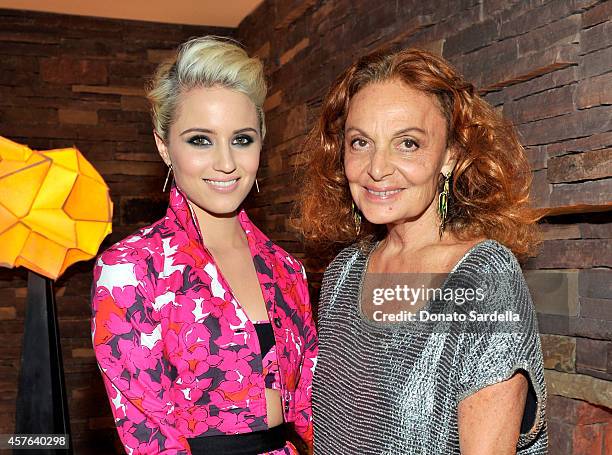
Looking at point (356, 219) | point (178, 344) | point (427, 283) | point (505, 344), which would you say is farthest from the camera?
point (356, 219)

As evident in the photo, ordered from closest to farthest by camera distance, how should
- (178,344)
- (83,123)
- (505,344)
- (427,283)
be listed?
(505,344) → (427,283) → (178,344) → (83,123)

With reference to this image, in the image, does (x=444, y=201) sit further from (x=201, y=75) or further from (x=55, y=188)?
(x=55, y=188)

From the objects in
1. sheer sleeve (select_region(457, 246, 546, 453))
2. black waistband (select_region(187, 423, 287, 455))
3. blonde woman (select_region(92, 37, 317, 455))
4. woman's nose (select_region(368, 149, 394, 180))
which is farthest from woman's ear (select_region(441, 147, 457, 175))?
black waistband (select_region(187, 423, 287, 455))

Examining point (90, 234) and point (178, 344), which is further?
point (90, 234)

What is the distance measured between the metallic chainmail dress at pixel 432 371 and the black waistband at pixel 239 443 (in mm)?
134

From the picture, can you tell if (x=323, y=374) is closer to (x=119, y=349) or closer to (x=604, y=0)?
(x=119, y=349)

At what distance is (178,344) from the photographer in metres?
1.37

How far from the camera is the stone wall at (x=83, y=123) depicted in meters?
4.00

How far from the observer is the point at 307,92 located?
10.2 feet

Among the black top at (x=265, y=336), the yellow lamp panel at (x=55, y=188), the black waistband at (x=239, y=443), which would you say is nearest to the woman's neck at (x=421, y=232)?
the black top at (x=265, y=336)

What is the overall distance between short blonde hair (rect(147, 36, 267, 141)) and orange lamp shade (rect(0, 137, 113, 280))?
22.7 inches

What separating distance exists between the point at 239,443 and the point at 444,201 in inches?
23.1

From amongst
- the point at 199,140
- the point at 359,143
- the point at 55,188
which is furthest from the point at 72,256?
the point at 359,143

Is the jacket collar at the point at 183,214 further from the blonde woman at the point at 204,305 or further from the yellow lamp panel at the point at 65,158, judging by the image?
the yellow lamp panel at the point at 65,158
